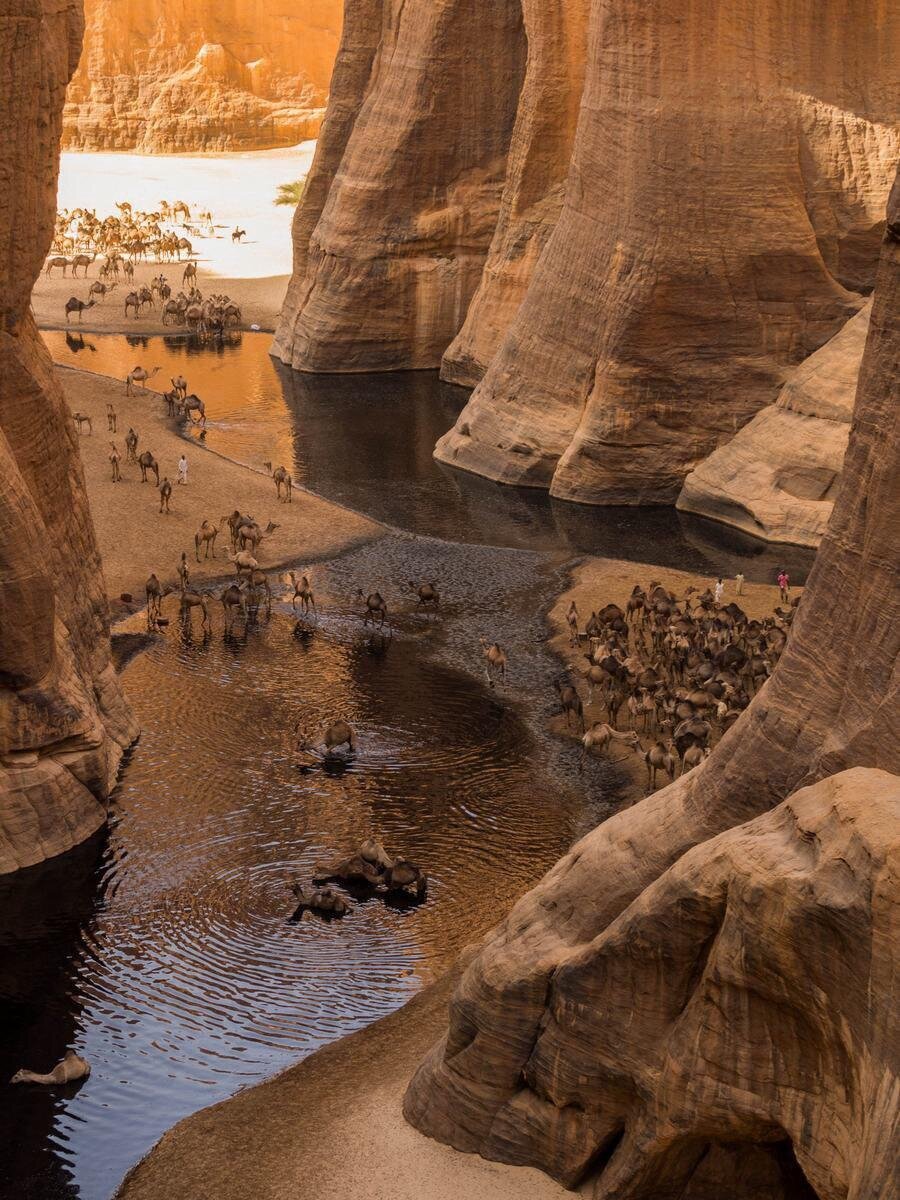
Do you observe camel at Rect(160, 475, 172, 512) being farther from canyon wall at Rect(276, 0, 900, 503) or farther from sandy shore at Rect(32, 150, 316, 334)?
sandy shore at Rect(32, 150, 316, 334)

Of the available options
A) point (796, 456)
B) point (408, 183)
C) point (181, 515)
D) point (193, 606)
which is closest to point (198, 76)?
point (408, 183)

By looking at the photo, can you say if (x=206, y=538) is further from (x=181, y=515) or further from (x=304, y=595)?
(x=304, y=595)

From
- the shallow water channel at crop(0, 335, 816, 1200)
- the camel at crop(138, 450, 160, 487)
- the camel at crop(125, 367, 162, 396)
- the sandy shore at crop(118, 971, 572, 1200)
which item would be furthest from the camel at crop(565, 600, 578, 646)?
the camel at crop(125, 367, 162, 396)

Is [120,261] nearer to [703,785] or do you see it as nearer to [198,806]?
[198,806]

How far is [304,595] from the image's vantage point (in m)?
28.5

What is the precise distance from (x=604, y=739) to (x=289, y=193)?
54.1 m

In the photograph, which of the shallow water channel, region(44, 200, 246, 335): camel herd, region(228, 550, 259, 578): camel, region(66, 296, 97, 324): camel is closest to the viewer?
the shallow water channel

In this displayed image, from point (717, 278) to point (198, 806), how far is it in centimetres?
1816

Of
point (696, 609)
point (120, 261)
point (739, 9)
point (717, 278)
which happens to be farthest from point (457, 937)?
point (120, 261)

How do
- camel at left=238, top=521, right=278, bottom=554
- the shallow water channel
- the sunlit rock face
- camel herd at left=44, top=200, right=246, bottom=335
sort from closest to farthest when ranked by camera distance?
the shallow water channel, camel at left=238, top=521, right=278, bottom=554, camel herd at left=44, top=200, right=246, bottom=335, the sunlit rock face

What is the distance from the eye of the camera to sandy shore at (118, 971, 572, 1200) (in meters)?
12.4

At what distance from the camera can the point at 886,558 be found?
11438mm

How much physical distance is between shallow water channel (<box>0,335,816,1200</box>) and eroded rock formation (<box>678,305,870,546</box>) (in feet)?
2.86

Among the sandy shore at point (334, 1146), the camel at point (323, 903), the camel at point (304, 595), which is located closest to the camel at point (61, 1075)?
the sandy shore at point (334, 1146)
